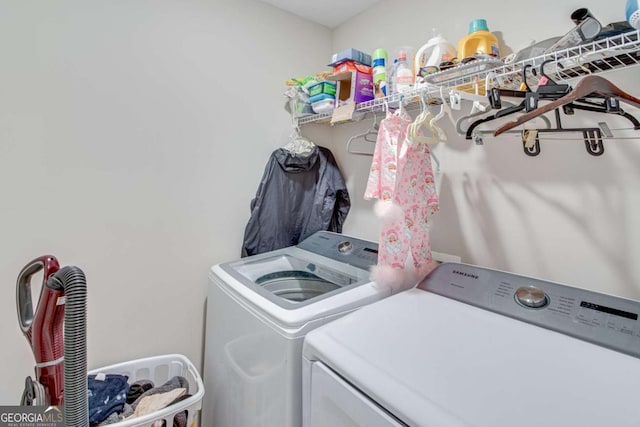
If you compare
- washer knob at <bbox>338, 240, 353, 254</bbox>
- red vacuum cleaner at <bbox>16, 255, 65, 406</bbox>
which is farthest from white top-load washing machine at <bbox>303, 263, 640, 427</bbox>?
red vacuum cleaner at <bbox>16, 255, 65, 406</bbox>

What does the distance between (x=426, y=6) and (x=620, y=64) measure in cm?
94

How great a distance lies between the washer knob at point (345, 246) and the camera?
5.26 feet

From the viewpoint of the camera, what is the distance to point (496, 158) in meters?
1.33

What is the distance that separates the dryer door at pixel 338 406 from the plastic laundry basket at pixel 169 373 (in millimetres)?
538

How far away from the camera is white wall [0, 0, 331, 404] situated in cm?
122

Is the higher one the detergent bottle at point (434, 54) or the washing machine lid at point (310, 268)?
the detergent bottle at point (434, 54)

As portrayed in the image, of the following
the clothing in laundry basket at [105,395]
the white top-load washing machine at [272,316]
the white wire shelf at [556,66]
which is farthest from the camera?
the clothing in laundry basket at [105,395]

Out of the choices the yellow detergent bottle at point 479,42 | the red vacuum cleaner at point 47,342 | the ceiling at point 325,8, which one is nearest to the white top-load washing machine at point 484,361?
the red vacuum cleaner at point 47,342

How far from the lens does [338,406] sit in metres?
0.78

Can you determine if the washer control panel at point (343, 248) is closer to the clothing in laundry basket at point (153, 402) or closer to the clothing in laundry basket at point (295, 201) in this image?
the clothing in laundry basket at point (295, 201)

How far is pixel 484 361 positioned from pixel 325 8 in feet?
6.57

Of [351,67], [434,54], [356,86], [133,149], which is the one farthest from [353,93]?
[133,149]

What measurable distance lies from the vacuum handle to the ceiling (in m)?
1.72

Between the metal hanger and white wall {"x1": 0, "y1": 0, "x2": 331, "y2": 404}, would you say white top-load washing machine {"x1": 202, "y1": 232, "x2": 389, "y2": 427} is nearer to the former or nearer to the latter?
white wall {"x1": 0, "y1": 0, "x2": 331, "y2": 404}
